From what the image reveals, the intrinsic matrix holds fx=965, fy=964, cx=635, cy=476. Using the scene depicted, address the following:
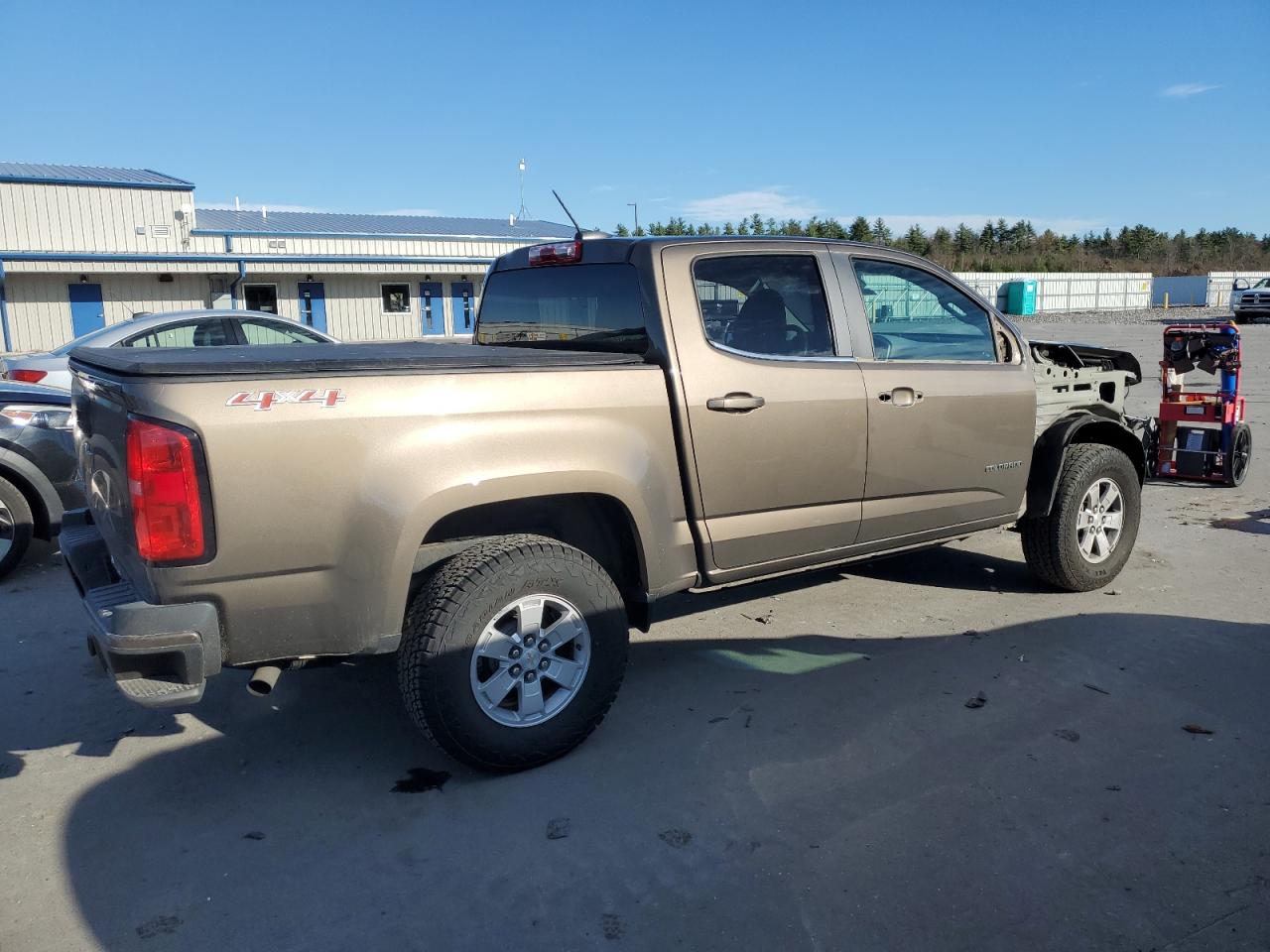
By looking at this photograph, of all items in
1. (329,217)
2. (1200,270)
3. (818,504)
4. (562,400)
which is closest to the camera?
(562,400)

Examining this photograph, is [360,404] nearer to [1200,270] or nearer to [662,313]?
[662,313]

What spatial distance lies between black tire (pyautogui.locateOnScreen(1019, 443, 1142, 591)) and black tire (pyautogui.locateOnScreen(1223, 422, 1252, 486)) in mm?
3292

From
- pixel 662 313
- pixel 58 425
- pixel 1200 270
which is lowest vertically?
pixel 58 425

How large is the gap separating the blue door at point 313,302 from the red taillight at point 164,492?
31.7 meters

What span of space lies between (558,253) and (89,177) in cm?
3184

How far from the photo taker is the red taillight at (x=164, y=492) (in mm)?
2842

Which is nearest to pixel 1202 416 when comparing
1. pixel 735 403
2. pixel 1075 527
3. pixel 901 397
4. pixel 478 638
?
pixel 1075 527

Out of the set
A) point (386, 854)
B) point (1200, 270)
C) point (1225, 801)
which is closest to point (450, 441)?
point (386, 854)

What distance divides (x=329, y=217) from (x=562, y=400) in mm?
36721

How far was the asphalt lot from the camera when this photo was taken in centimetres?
270

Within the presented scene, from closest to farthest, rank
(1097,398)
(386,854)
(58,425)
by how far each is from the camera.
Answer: (386,854), (1097,398), (58,425)

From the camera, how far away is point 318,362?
10.3 feet

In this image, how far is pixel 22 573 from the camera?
6.26 m

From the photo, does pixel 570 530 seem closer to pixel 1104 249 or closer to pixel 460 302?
pixel 460 302
